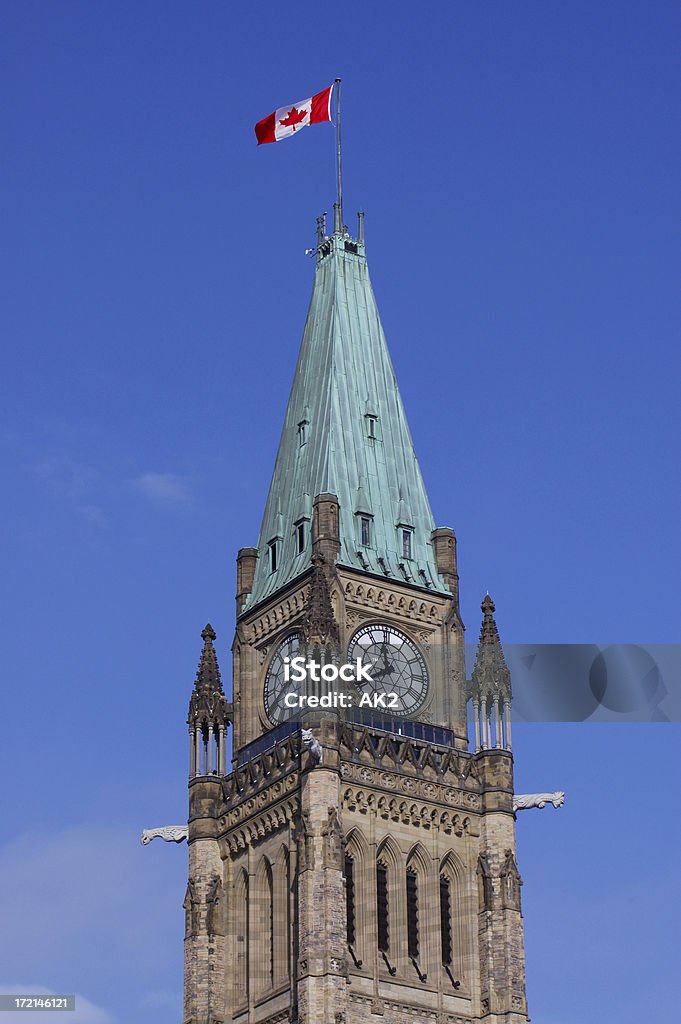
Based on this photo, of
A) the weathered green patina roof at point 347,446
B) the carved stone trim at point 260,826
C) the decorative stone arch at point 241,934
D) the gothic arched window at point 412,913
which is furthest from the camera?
the weathered green patina roof at point 347,446

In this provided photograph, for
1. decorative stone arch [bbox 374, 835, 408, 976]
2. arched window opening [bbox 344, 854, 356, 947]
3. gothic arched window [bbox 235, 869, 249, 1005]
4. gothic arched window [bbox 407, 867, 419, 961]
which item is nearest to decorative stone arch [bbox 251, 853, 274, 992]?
gothic arched window [bbox 235, 869, 249, 1005]

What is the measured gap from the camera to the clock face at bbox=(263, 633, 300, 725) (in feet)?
318

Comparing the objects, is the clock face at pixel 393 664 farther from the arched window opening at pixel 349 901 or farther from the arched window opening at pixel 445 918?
the arched window opening at pixel 349 901

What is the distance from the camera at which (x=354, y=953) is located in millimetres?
90250

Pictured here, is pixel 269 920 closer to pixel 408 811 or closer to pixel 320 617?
pixel 408 811

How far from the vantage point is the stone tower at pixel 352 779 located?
90875mm

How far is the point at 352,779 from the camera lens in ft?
305

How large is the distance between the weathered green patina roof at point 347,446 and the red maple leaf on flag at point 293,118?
626cm

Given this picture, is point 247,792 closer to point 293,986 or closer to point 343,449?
point 293,986

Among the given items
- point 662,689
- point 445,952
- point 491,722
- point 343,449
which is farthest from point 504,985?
point 343,449

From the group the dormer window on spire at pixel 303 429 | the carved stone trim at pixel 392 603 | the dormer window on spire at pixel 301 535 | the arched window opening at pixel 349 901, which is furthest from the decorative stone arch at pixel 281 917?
the dormer window on spire at pixel 303 429

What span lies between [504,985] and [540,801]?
7434mm

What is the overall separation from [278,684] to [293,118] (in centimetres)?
2324

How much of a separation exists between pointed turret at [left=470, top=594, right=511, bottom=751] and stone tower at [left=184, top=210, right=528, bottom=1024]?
0.08 meters
